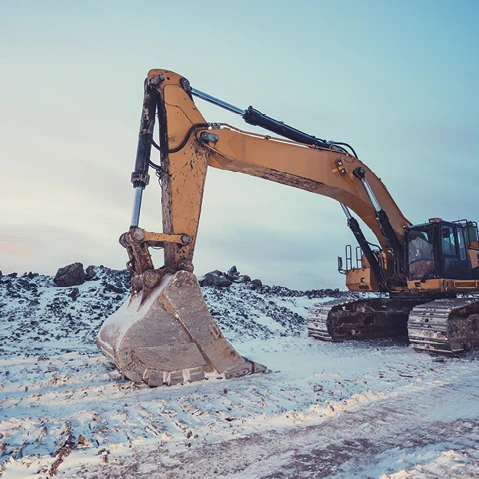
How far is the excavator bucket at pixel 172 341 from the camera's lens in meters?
4.83

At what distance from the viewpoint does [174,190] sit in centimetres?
586

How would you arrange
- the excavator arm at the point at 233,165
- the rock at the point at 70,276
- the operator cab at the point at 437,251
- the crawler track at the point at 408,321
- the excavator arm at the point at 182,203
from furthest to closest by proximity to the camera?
the rock at the point at 70,276, the operator cab at the point at 437,251, the crawler track at the point at 408,321, the excavator arm at the point at 233,165, the excavator arm at the point at 182,203

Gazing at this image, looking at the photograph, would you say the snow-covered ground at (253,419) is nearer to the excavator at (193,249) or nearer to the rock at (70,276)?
the excavator at (193,249)

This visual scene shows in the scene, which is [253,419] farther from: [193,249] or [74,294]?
[74,294]

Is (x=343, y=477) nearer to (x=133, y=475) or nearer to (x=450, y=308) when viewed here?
(x=133, y=475)

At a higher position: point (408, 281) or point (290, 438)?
point (408, 281)

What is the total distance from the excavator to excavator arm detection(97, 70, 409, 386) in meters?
0.02

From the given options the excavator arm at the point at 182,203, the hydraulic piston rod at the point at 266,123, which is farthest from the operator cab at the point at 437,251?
the hydraulic piston rod at the point at 266,123

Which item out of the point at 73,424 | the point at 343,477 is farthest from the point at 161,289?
the point at 343,477

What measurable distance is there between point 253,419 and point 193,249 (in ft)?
8.96

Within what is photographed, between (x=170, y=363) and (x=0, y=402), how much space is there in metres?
1.83

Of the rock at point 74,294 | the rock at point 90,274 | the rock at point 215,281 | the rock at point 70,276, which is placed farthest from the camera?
the rock at point 215,281

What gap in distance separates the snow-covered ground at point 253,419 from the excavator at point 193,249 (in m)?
0.46

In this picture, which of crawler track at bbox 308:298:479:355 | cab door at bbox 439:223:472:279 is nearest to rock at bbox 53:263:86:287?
crawler track at bbox 308:298:479:355
